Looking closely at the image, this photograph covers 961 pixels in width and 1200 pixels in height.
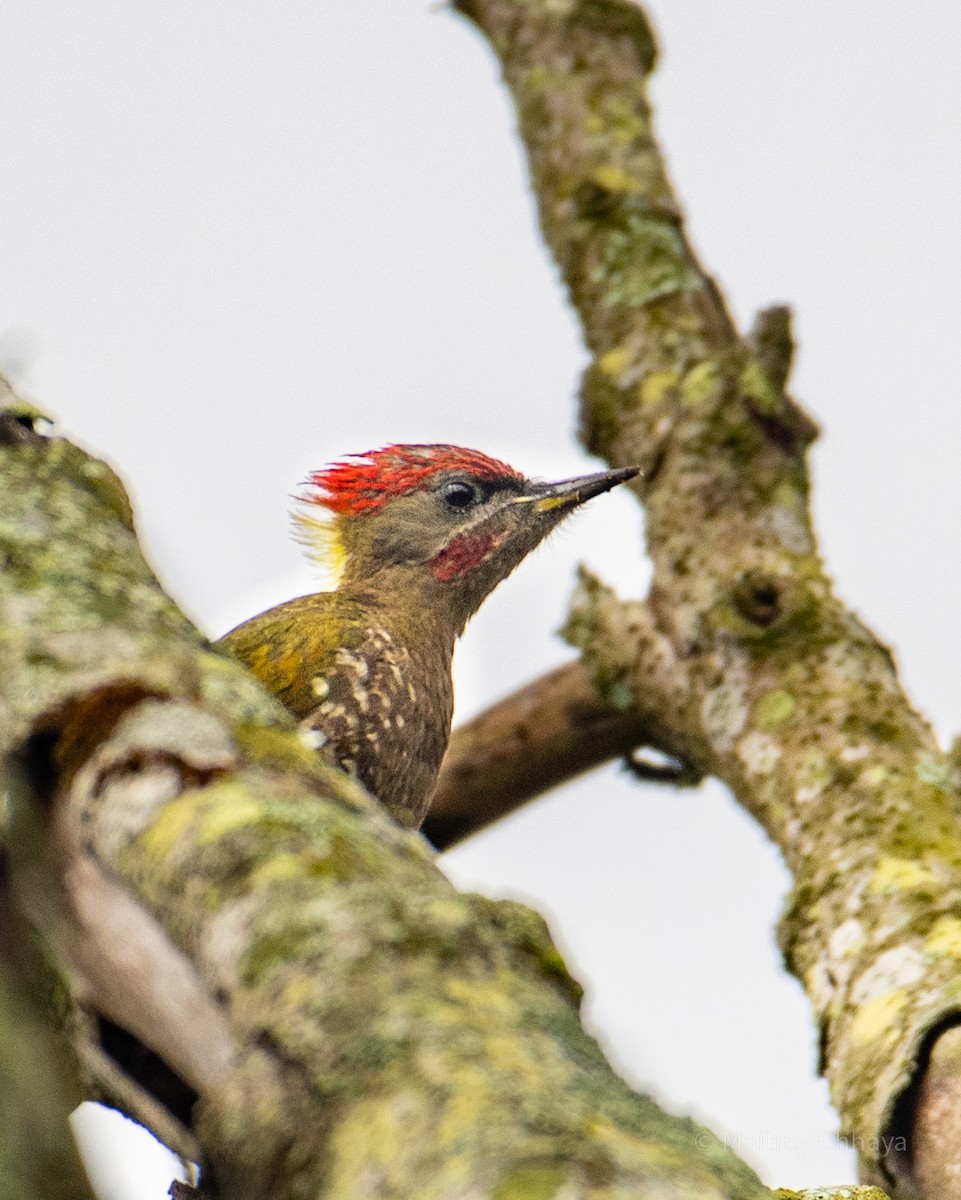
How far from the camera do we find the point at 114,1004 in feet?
6.38

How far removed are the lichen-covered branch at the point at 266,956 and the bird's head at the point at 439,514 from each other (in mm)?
3089

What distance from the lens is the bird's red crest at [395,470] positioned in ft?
18.3

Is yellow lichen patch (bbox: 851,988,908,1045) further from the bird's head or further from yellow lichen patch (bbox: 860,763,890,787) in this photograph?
the bird's head

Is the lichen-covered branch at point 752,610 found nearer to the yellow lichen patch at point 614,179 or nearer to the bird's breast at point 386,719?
the yellow lichen patch at point 614,179

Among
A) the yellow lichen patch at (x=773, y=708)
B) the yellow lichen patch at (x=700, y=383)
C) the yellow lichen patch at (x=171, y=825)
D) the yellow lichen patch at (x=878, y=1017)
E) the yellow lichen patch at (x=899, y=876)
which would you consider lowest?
the yellow lichen patch at (x=171, y=825)

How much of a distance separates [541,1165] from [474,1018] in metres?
0.25

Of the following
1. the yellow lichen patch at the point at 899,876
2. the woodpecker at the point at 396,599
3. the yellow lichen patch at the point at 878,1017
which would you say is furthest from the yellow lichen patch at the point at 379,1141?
the yellow lichen patch at the point at 899,876

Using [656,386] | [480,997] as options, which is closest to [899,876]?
[656,386]

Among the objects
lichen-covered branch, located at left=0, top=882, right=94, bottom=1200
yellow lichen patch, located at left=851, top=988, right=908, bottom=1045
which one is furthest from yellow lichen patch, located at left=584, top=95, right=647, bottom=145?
lichen-covered branch, located at left=0, top=882, right=94, bottom=1200

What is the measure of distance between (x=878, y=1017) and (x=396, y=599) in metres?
2.16

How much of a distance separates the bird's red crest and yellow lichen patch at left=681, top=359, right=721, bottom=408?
0.74 m

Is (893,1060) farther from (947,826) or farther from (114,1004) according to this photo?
(114,1004)

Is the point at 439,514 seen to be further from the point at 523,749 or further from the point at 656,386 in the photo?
the point at 523,749

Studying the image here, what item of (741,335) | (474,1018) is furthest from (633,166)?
(474,1018)
